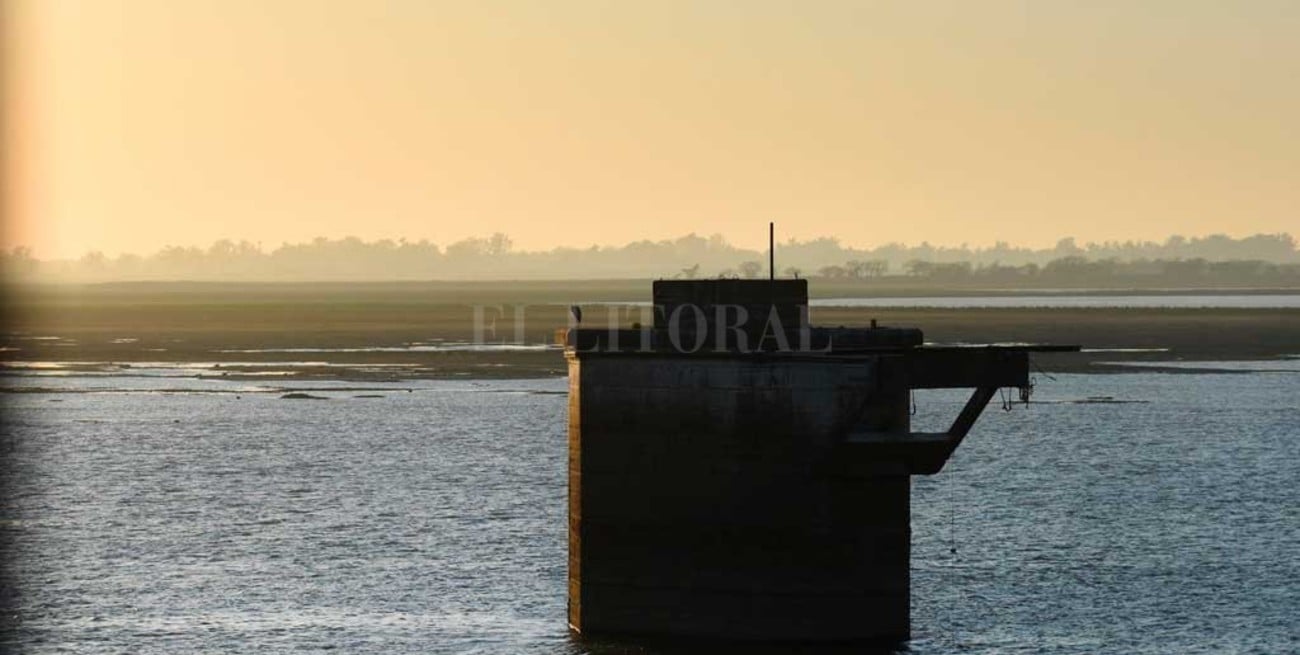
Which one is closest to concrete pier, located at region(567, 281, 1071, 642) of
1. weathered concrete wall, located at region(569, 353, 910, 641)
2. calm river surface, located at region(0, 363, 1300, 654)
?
weathered concrete wall, located at region(569, 353, 910, 641)

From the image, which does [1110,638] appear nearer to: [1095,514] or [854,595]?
[854,595]

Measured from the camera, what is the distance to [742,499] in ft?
145

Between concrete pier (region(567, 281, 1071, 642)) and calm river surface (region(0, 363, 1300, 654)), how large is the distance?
1.82 metres

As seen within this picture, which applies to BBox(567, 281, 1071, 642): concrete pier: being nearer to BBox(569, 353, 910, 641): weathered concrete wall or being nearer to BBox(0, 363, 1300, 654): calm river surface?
BBox(569, 353, 910, 641): weathered concrete wall

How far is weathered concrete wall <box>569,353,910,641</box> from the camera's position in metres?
43.9

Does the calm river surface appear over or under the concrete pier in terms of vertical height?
under

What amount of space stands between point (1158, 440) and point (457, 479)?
111ft

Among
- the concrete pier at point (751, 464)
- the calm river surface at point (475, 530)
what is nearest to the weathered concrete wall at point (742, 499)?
the concrete pier at point (751, 464)

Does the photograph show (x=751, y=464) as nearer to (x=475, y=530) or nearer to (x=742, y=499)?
(x=742, y=499)

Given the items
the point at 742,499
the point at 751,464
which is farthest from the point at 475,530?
the point at 751,464

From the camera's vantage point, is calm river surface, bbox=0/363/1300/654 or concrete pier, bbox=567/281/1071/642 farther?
calm river surface, bbox=0/363/1300/654

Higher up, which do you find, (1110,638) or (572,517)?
(572,517)

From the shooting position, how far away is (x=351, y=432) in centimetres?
10262

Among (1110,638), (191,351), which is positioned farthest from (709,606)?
(191,351)
